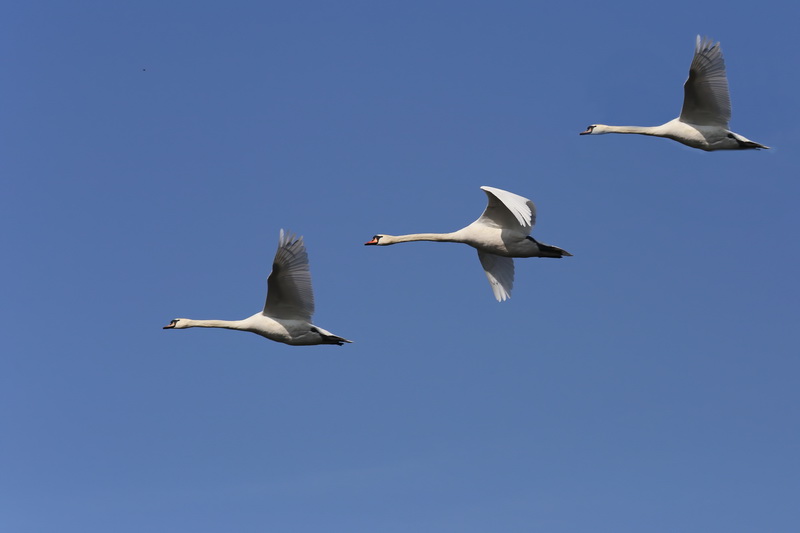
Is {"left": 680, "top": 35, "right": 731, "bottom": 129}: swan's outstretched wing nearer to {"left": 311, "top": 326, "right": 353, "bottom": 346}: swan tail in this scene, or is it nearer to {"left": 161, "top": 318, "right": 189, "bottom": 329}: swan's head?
{"left": 311, "top": 326, "right": 353, "bottom": 346}: swan tail

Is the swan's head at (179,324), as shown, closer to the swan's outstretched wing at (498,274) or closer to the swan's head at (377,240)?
the swan's head at (377,240)

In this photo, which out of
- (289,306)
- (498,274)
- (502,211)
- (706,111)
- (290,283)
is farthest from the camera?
(498,274)

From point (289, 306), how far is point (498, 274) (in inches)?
354

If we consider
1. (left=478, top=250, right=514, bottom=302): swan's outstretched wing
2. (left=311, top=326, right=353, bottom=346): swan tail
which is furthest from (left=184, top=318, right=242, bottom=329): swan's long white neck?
(left=478, top=250, right=514, bottom=302): swan's outstretched wing

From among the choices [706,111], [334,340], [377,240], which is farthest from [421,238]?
[706,111]

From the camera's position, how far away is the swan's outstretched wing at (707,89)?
46.8m

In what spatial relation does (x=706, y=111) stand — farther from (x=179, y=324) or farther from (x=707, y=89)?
(x=179, y=324)

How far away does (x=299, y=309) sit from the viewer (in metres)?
44.1

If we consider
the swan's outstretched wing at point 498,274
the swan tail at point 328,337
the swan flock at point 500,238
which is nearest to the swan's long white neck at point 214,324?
the swan flock at point 500,238

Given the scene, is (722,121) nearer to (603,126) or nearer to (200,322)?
(603,126)

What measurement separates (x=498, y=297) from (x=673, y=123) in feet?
27.7

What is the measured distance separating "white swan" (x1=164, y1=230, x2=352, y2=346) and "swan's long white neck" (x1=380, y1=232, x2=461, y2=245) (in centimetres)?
520

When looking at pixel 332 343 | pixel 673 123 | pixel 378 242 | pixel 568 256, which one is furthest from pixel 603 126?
pixel 332 343

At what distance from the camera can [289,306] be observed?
4406 centimetres
